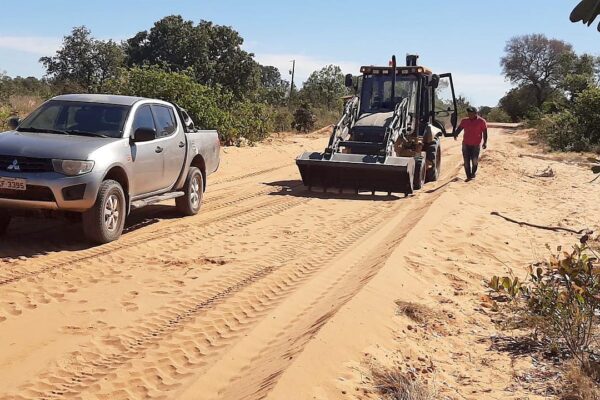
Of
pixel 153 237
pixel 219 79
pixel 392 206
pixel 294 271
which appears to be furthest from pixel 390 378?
pixel 219 79

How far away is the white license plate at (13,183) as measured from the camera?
24.7 feet

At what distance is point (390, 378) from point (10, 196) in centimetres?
498

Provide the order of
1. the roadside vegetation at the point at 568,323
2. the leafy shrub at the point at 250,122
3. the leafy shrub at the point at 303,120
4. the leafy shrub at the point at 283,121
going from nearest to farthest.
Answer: the roadside vegetation at the point at 568,323 < the leafy shrub at the point at 250,122 < the leafy shrub at the point at 283,121 < the leafy shrub at the point at 303,120

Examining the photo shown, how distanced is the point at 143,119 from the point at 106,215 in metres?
1.84

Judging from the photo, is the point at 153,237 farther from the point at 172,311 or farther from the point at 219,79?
the point at 219,79

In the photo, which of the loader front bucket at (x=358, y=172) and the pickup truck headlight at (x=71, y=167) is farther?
the loader front bucket at (x=358, y=172)

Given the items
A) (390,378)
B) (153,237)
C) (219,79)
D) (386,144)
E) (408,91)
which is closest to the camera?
(390,378)

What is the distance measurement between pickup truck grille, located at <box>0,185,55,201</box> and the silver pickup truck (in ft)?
0.03

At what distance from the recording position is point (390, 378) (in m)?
4.59

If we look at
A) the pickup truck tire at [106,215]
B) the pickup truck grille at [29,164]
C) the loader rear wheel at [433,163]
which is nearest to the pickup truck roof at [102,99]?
the pickup truck tire at [106,215]

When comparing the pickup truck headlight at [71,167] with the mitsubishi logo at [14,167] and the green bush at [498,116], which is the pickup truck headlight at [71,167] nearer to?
the mitsubishi logo at [14,167]

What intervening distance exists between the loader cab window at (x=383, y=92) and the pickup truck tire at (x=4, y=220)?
9445 millimetres

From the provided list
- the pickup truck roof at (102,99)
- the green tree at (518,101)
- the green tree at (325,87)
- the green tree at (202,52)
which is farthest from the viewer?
the green tree at (518,101)

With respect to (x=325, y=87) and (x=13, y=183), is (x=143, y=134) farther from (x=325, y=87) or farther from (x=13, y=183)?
(x=325, y=87)
